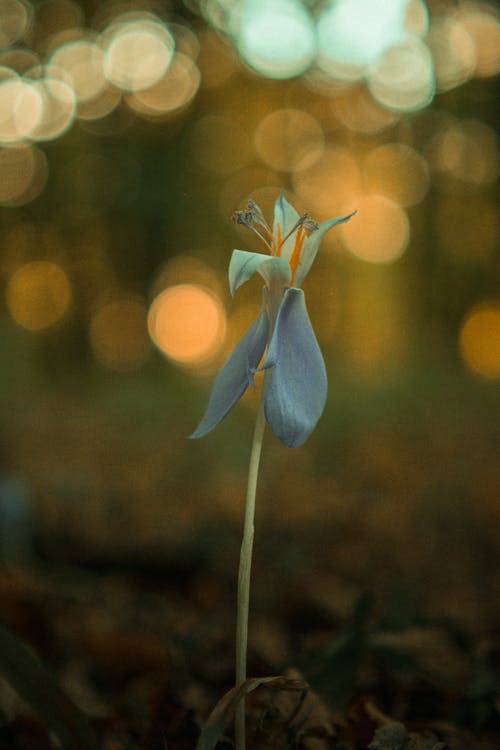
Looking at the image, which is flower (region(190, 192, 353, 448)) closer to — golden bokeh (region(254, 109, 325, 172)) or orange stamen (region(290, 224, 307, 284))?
orange stamen (region(290, 224, 307, 284))

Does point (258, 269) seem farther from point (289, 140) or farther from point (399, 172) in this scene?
point (399, 172)

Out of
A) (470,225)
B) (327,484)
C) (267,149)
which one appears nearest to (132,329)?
(267,149)

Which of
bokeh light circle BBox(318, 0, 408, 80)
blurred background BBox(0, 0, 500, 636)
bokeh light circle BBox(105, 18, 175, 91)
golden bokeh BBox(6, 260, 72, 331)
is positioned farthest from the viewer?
golden bokeh BBox(6, 260, 72, 331)

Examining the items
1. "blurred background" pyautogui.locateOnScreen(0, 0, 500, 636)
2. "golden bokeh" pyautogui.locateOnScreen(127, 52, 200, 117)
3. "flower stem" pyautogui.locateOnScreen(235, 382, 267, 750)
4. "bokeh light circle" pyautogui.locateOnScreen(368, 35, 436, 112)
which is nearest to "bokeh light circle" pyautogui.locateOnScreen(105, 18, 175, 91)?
"blurred background" pyautogui.locateOnScreen(0, 0, 500, 636)

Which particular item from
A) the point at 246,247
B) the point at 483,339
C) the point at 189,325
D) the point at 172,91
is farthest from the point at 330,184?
the point at 189,325

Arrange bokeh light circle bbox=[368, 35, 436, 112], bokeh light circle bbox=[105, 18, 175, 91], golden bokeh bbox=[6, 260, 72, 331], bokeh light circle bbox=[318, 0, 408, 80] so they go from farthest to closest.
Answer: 1. golden bokeh bbox=[6, 260, 72, 331]
2. bokeh light circle bbox=[105, 18, 175, 91]
3. bokeh light circle bbox=[368, 35, 436, 112]
4. bokeh light circle bbox=[318, 0, 408, 80]

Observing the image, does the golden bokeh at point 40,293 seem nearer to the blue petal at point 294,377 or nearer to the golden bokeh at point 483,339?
the golden bokeh at point 483,339

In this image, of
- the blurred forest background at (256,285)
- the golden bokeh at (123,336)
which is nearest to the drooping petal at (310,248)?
the blurred forest background at (256,285)
